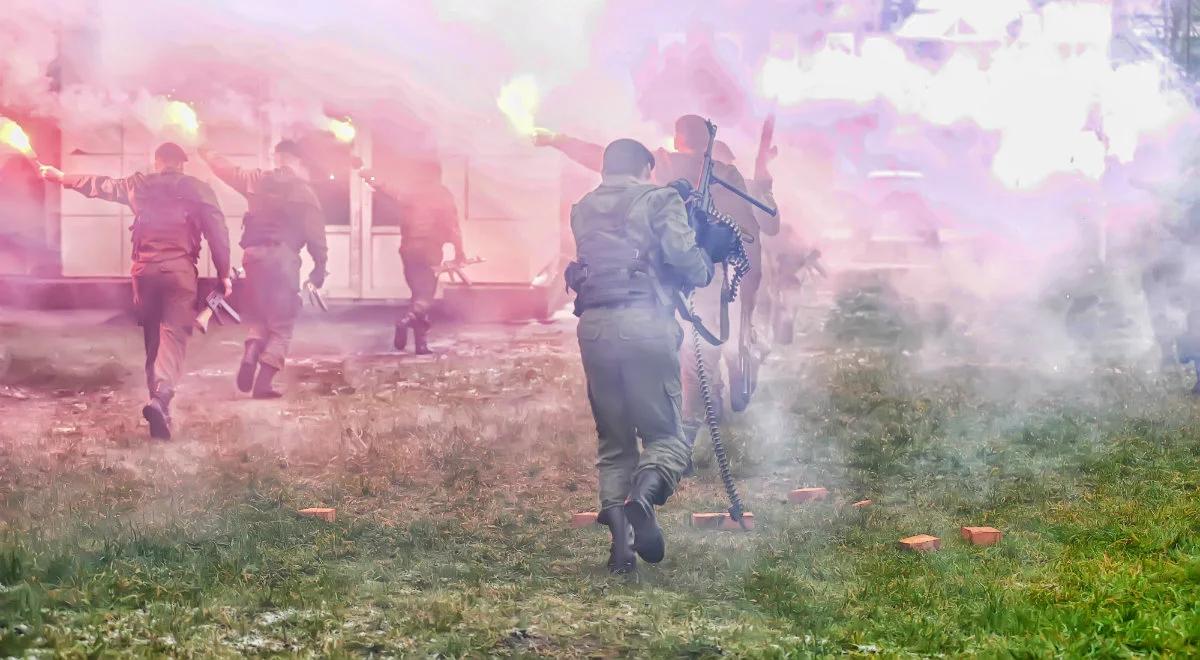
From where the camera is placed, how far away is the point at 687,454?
5.81 metres

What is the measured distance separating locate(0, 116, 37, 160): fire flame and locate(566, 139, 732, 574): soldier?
15.9 feet

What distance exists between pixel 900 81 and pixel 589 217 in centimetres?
548

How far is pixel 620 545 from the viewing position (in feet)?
18.6

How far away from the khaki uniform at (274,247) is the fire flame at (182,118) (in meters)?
0.42

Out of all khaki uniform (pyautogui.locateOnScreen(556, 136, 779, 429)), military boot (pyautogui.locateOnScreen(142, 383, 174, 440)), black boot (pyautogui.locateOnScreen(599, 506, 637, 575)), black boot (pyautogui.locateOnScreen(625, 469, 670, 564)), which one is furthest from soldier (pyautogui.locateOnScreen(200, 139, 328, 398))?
black boot (pyautogui.locateOnScreen(625, 469, 670, 564))

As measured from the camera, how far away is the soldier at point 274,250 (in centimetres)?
1039

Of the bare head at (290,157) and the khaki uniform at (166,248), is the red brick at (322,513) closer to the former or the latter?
the khaki uniform at (166,248)

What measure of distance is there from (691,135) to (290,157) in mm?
4078

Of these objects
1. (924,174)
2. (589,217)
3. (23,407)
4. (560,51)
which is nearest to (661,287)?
(589,217)

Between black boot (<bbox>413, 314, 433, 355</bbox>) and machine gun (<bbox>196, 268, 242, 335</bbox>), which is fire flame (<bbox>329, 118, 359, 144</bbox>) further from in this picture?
machine gun (<bbox>196, 268, 242, 335</bbox>)

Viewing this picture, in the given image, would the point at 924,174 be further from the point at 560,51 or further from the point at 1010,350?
the point at 560,51

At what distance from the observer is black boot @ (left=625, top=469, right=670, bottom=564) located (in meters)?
5.47

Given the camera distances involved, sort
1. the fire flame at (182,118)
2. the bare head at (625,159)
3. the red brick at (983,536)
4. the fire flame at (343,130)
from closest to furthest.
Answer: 1. the bare head at (625,159)
2. the red brick at (983,536)
3. the fire flame at (182,118)
4. the fire flame at (343,130)

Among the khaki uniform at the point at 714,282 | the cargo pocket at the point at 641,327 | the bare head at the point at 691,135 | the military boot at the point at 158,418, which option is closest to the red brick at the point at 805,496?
the khaki uniform at the point at 714,282
